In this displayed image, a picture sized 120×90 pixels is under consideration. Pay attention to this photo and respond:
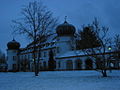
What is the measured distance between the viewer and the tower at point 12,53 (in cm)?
7758

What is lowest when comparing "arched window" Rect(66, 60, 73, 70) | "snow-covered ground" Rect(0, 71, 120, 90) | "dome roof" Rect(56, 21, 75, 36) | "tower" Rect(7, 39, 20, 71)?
"snow-covered ground" Rect(0, 71, 120, 90)

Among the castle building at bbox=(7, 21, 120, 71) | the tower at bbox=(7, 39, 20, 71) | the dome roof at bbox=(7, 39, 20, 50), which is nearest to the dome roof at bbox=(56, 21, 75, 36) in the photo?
the castle building at bbox=(7, 21, 120, 71)

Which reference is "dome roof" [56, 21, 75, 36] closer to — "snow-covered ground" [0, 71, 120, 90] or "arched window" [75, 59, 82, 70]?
"arched window" [75, 59, 82, 70]

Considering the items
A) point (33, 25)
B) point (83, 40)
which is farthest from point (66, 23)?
point (83, 40)

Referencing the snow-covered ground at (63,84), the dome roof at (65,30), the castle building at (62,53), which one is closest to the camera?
the snow-covered ground at (63,84)

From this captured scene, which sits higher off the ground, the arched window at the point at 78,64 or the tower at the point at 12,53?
the tower at the point at 12,53

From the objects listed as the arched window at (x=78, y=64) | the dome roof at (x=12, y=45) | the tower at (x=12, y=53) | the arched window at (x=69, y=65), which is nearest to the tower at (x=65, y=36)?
the arched window at (x=69, y=65)

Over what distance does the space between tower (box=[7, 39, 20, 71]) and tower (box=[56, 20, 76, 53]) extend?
25130 mm

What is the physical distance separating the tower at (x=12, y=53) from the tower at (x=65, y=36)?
25.1 m

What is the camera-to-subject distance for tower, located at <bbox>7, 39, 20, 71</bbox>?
7758 centimetres

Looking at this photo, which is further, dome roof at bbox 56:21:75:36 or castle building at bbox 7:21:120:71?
dome roof at bbox 56:21:75:36

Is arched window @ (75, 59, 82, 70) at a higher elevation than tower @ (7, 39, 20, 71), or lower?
lower

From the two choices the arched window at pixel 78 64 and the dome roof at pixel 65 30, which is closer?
the arched window at pixel 78 64

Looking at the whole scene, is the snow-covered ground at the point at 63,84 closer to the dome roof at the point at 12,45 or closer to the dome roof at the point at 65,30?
the dome roof at the point at 65,30
